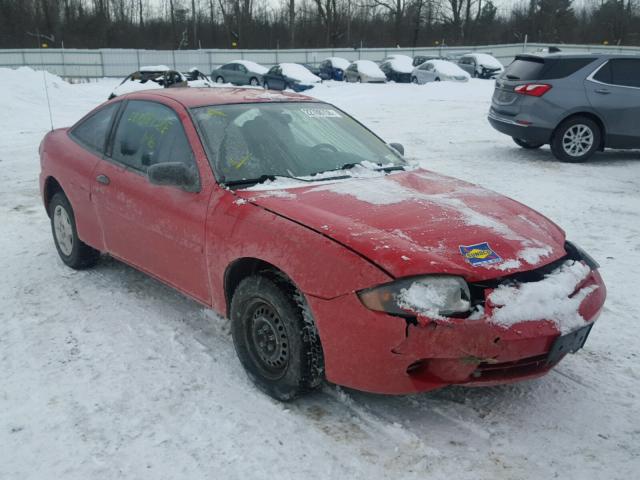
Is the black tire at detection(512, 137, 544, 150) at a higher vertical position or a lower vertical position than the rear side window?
lower

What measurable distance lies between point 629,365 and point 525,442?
1.07 m

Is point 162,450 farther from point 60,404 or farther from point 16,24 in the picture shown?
point 16,24

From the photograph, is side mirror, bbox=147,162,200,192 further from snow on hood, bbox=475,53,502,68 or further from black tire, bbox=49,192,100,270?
snow on hood, bbox=475,53,502,68

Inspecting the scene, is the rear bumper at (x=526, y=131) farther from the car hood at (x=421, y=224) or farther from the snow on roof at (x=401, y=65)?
the snow on roof at (x=401, y=65)

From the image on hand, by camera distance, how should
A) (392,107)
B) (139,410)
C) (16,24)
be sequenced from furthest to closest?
1. (16,24)
2. (392,107)
3. (139,410)

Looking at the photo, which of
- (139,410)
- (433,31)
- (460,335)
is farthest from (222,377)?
(433,31)

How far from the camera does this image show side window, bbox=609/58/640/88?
912cm

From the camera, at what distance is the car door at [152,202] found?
3416 mm

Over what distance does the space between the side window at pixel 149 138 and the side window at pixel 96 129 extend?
188mm

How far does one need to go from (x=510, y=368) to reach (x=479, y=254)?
1.73ft

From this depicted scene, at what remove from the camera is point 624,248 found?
5.27 meters

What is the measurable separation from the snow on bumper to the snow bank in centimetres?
2

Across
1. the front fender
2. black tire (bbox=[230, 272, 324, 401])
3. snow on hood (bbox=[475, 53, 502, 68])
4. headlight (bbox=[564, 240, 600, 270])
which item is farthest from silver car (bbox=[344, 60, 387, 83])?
black tire (bbox=[230, 272, 324, 401])

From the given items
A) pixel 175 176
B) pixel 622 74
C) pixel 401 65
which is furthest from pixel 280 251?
pixel 401 65
